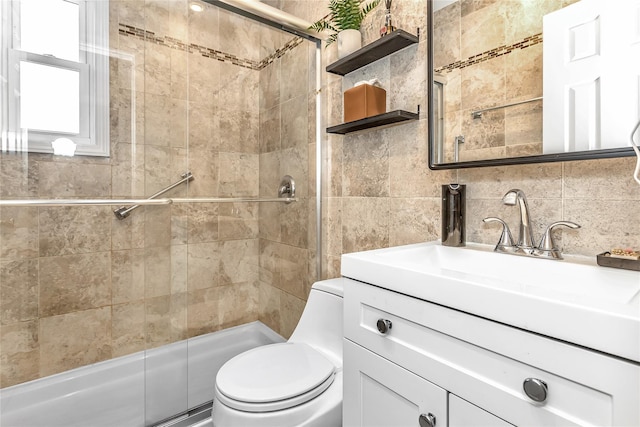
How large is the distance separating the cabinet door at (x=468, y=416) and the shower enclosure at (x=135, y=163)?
46.9 inches

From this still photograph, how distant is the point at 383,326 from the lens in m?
0.75

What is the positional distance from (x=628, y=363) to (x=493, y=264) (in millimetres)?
512

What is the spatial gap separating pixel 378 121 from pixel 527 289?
0.90 metres

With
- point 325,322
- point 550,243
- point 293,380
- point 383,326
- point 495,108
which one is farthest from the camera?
point 325,322

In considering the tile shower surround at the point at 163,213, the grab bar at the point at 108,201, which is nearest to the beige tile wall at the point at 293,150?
the tile shower surround at the point at 163,213

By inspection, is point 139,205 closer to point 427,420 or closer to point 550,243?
point 427,420

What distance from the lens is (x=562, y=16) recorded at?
2.74 ft

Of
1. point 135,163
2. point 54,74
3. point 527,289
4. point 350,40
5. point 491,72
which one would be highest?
point 350,40

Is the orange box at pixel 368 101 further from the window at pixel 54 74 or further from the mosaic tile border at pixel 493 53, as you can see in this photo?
the window at pixel 54 74

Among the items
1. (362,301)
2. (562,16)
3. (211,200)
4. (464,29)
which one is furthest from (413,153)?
(211,200)

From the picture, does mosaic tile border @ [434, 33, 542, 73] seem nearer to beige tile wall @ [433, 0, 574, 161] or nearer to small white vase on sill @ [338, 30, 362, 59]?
beige tile wall @ [433, 0, 574, 161]

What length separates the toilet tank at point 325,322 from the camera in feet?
4.37

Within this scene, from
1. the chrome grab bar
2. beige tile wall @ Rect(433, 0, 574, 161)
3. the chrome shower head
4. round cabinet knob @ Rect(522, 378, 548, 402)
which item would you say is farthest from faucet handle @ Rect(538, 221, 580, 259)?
the chrome grab bar

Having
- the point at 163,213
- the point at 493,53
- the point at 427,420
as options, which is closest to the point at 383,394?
the point at 427,420
